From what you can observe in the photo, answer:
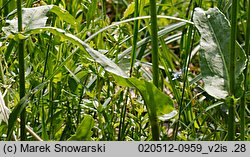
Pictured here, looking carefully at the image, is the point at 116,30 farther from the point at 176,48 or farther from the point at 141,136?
the point at 176,48

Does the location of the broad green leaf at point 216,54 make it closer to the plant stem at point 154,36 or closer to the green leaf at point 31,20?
the plant stem at point 154,36

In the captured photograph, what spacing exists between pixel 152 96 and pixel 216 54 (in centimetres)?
17

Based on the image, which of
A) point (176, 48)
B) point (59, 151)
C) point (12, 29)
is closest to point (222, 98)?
point (59, 151)

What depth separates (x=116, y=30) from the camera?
1.52 meters

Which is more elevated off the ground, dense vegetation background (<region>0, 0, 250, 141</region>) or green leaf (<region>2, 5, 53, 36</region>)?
green leaf (<region>2, 5, 53, 36</region>)

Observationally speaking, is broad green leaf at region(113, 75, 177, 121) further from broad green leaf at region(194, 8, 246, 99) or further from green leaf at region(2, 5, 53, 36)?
green leaf at region(2, 5, 53, 36)

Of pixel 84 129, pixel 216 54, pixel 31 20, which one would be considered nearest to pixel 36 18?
pixel 31 20

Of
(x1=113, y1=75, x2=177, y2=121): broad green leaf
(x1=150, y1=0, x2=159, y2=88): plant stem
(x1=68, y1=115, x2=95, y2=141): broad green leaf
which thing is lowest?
(x1=68, y1=115, x2=95, y2=141): broad green leaf

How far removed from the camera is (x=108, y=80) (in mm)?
1309

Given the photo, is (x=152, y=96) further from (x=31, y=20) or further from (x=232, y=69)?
(x=31, y=20)

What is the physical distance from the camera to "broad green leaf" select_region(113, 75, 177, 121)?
104cm

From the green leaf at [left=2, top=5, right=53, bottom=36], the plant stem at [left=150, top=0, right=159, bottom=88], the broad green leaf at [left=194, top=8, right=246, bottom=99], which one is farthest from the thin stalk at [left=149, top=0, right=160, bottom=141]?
the green leaf at [left=2, top=5, right=53, bottom=36]

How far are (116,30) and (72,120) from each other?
311mm

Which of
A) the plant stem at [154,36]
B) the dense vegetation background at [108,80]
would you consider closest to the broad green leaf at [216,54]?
the dense vegetation background at [108,80]
